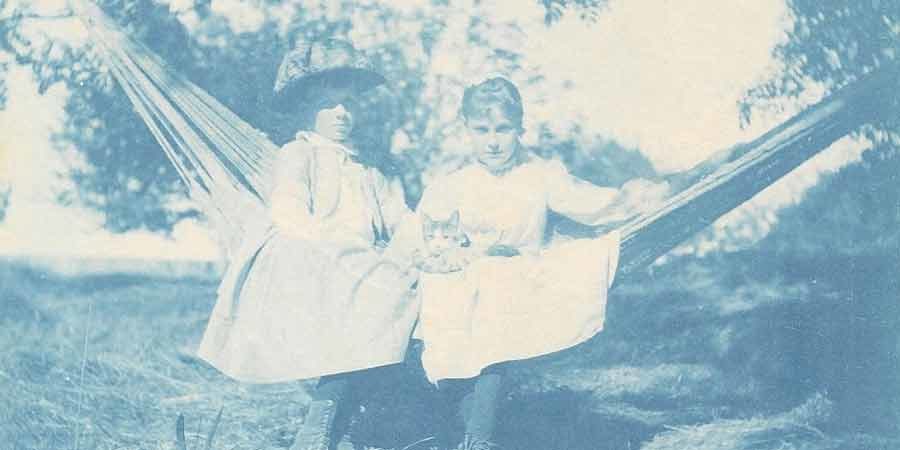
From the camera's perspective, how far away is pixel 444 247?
309 cm

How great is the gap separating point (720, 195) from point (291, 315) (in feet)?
4.71

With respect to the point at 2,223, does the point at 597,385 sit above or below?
below

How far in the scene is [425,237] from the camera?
10.2 ft

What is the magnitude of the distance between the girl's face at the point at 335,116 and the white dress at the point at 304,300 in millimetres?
172

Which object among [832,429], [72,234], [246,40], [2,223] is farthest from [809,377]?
[2,223]

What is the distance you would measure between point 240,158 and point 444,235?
0.70 m

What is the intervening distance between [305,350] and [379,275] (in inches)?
12.8

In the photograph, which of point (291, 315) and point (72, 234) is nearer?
point (291, 315)

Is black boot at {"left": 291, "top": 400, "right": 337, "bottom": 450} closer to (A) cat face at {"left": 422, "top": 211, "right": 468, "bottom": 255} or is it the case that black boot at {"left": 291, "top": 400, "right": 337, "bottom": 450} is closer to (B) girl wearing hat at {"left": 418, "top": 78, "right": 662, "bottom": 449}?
(B) girl wearing hat at {"left": 418, "top": 78, "right": 662, "bottom": 449}

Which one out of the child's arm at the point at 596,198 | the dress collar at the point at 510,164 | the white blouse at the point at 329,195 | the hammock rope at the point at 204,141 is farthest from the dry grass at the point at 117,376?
the child's arm at the point at 596,198

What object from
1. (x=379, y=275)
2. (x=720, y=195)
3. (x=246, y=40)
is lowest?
(x=379, y=275)

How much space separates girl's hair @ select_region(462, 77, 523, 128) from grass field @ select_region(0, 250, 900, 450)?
694mm

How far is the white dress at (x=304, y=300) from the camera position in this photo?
300cm

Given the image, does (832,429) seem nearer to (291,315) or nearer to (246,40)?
(291,315)
